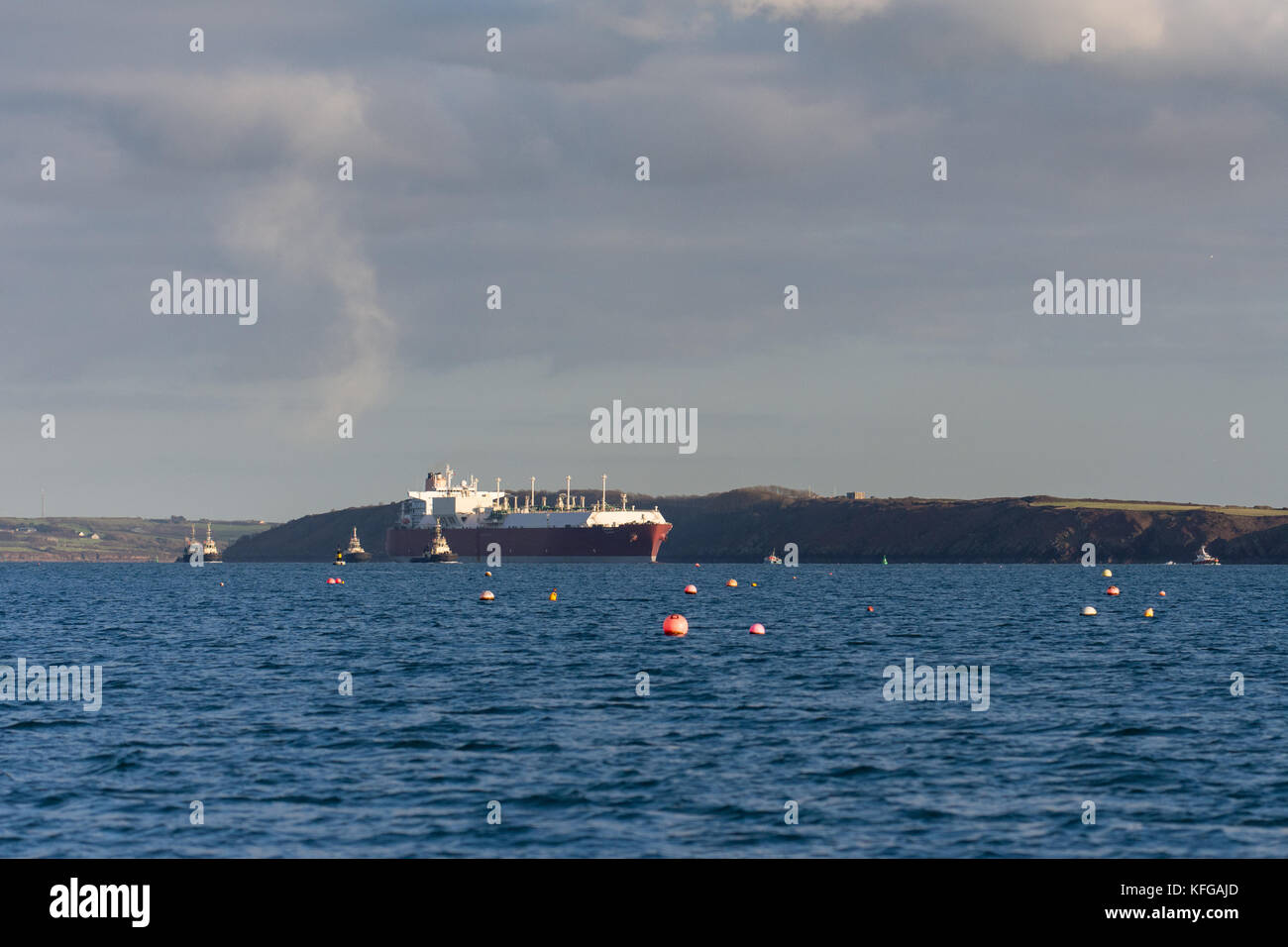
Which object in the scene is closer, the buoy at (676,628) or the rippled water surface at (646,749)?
the rippled water surface at (646,749)

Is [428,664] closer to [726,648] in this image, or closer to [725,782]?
[726,648]

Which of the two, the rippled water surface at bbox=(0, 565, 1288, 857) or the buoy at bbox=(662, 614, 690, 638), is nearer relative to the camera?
the rippled water surface at bbox=(0, 565, 1288, 857)

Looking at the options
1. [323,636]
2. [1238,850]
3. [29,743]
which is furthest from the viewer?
[323,636]

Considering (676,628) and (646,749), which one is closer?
(646,749)

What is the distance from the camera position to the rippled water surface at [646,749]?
21891 mm

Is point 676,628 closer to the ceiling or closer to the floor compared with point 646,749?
closer to the floor

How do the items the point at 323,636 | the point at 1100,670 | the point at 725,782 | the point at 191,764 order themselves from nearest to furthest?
the point at 725,782, the point at 191,764, the point at 1100,670, the point at 323,636

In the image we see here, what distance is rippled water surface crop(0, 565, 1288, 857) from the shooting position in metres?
21.9

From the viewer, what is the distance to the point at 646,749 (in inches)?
1184

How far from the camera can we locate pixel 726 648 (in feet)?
189
